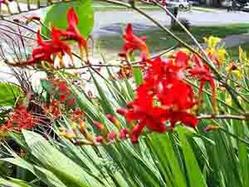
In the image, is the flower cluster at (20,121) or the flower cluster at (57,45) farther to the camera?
the flower cluster at (20,121)

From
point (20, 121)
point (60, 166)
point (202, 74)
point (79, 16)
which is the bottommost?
point (20, 121)

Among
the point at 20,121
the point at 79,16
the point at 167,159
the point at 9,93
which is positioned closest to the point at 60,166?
the point at 167,159

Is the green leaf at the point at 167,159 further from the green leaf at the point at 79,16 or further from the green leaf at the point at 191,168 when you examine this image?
the green leaf at the point at 79,16

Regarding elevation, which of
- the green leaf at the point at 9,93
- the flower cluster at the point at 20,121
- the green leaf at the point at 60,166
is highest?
the green leaf at the point at 60,166

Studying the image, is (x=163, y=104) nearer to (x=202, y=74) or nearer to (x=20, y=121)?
(x=202, y=74)

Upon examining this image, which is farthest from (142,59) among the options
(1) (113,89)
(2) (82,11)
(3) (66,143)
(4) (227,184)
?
(2) (82,11)

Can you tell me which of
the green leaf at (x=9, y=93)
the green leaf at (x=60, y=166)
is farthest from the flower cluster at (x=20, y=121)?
the green leaf at (x=9, y=93)

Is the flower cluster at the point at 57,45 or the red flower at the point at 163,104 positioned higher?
the flower cluster at the point at 57,45

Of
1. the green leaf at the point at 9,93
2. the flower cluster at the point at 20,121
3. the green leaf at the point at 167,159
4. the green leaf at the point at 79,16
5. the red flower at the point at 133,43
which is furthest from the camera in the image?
the green leaf at the point at 9,93

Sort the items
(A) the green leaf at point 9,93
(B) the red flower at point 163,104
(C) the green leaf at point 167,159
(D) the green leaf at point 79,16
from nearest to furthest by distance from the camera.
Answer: (B) the red flower at point 163,104
(C) the green leaf at point 167,159
(D) the green leaf at point 79,16
(A) the green leaf at point 9,93

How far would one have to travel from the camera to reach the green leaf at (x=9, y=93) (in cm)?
367

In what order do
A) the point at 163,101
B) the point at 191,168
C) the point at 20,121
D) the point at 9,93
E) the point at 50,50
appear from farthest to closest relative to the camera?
the point at 9,93 → the point at 20,121 → the point at 191,168 → the point at 50,50 → the point at 163,101

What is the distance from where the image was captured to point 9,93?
3.72m

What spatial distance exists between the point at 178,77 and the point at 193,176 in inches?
42.0
